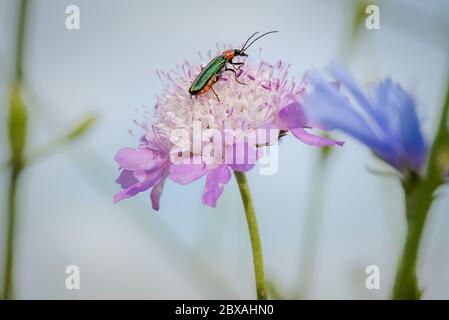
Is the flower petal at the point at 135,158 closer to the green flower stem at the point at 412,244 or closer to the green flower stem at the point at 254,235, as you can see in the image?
the green flower stem at the point at 254,235

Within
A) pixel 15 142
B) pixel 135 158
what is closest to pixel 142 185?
pixel 135 158

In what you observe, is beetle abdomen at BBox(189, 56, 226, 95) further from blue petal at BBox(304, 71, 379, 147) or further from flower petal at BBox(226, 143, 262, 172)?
blue petal at BBox(304, 71, 379, 147)

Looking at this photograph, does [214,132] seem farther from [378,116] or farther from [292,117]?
[378,116]

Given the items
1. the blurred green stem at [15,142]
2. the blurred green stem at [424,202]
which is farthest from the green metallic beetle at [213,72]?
the blurred green stem at [424,202]

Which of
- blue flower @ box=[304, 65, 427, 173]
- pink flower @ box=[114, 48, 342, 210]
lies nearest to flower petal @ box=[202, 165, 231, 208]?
pink flower @ box=[114, 48, 342, 210]

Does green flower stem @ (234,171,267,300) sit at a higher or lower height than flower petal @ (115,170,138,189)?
lower
